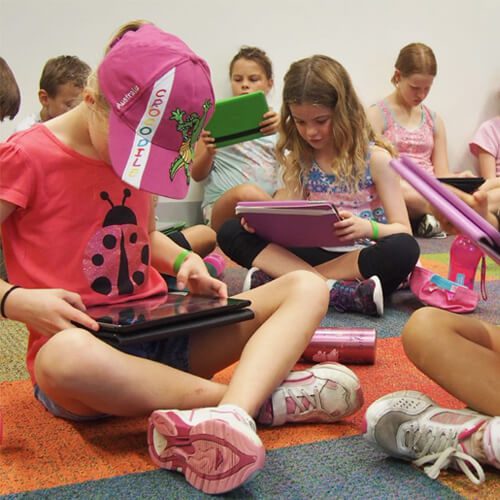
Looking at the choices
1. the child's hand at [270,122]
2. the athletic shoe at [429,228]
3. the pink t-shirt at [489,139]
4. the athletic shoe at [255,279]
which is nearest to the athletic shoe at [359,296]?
the athletic shoe at [255,279]

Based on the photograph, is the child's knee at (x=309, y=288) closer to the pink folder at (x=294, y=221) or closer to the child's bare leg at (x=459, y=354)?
the child's bare leg at (x=459, y=354)

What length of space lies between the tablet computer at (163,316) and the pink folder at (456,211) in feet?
0.89

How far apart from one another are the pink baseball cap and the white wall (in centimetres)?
129

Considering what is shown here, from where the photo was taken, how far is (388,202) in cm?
143

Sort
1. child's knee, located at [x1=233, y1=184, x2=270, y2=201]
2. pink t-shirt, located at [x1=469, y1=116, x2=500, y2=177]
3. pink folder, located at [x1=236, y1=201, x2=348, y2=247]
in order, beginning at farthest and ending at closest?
pink t-shirt, located at [x1=469, y1=116, x2=500, y2=177] < child's knee, located at [x1=233, y1=184, x2=270, y2=201] < pink folder, located at [x1=236, y1=201, x2=348, y2=247]

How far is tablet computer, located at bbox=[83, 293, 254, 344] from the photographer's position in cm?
69

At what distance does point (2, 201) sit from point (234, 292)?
77 centimetres

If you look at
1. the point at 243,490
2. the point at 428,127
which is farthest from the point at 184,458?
the point at 428,127

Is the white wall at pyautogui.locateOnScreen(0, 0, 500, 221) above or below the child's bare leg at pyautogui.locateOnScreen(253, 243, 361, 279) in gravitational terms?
above

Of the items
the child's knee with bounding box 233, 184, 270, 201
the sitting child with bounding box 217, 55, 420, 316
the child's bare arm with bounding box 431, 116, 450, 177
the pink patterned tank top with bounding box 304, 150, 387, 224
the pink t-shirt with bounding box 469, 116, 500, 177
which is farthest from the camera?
the pink t-shirt with bounding box 469, 116, 500, 177

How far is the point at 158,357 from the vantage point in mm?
800

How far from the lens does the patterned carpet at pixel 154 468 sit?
0.63 metres

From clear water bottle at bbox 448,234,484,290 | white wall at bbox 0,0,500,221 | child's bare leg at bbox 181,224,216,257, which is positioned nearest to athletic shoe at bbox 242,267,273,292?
child's bare leg at bbox 181,224,216,257

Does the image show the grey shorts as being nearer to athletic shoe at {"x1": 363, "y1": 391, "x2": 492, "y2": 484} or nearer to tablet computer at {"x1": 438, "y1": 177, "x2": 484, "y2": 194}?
athletic shoe at {"x1": 363, "y1": 391, "x2": 492, "y2": 484}
